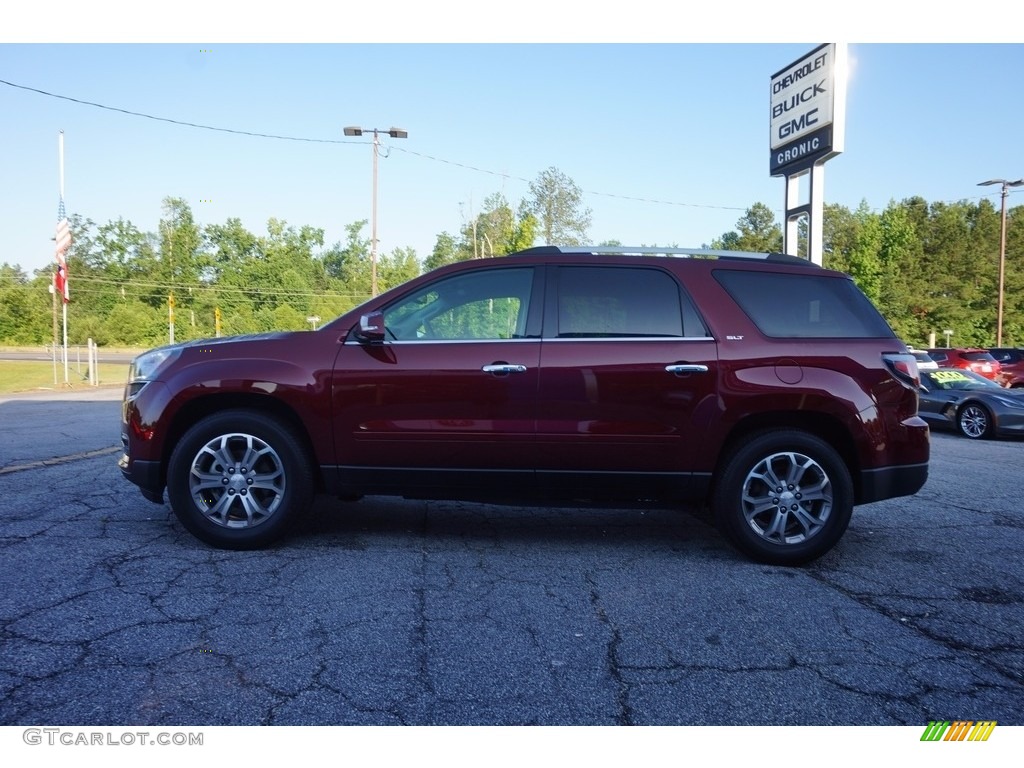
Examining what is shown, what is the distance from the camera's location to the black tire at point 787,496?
4340 millimetres

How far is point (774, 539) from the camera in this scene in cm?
Answer: 438

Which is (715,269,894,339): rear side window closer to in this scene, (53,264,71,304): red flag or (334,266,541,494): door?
(334,266,541,494): door

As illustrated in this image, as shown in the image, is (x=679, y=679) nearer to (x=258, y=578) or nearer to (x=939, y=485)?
(x=258, y=578)

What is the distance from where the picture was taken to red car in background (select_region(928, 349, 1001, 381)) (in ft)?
80.9

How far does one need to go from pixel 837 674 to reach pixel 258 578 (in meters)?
2.78

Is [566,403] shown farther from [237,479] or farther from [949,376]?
[949,376]

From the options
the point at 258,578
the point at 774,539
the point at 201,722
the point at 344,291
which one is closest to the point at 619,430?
the point at 774,539

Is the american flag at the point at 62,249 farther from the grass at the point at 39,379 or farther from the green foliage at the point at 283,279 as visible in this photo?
the green foliage at the point at 283,279

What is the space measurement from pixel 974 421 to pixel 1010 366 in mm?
15709

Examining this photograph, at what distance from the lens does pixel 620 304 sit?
4520mm

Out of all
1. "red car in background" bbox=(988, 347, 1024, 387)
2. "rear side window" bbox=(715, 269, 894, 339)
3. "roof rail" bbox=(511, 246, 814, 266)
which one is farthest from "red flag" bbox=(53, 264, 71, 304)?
"red car in background" bbox=(988, 347, 1024, 387)

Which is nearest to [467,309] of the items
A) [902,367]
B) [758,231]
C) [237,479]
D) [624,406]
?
[624,406]

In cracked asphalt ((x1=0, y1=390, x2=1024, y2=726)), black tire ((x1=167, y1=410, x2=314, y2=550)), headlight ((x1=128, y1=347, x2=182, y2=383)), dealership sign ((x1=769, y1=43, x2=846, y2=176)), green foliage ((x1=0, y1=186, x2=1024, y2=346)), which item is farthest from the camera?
green foliage ((x1=0, y1=186, x2=1024, y2=346))

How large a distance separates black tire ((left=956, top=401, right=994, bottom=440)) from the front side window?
36.4 ft
